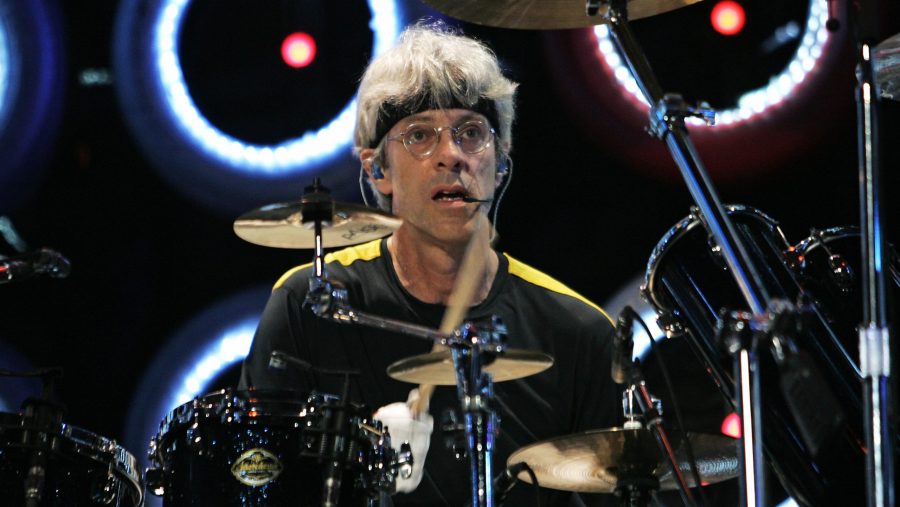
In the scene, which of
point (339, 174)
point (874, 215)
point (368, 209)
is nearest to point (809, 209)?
point (339, 174)

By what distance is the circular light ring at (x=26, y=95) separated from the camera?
3.88 m

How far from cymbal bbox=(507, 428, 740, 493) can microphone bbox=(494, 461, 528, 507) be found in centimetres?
7

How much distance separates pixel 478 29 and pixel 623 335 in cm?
221

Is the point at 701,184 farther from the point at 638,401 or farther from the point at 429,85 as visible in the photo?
the point at 429,85

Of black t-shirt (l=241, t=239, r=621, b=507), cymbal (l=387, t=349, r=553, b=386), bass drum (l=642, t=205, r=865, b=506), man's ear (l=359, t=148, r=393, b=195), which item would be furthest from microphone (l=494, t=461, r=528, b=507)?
man's ear (l=359, t=148, r=393, b=195)

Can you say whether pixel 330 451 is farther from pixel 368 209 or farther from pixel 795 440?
pixel 795 440

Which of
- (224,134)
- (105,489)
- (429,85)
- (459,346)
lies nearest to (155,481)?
(105,489)

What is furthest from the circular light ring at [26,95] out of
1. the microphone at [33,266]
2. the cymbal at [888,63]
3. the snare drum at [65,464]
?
the cymbal at [888,63]

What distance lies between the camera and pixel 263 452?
97.9 inches

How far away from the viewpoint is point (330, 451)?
2436mm

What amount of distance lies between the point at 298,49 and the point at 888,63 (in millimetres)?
2282

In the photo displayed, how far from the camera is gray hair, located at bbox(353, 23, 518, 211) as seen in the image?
3.45 meters

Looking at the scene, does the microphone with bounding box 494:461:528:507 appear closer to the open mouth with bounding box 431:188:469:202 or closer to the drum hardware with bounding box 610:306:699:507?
the drum hardware with bounding box 610:306:699:507

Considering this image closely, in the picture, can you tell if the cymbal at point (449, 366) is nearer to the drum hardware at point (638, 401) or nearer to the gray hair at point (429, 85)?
the drum hardware at point (638, 401)
